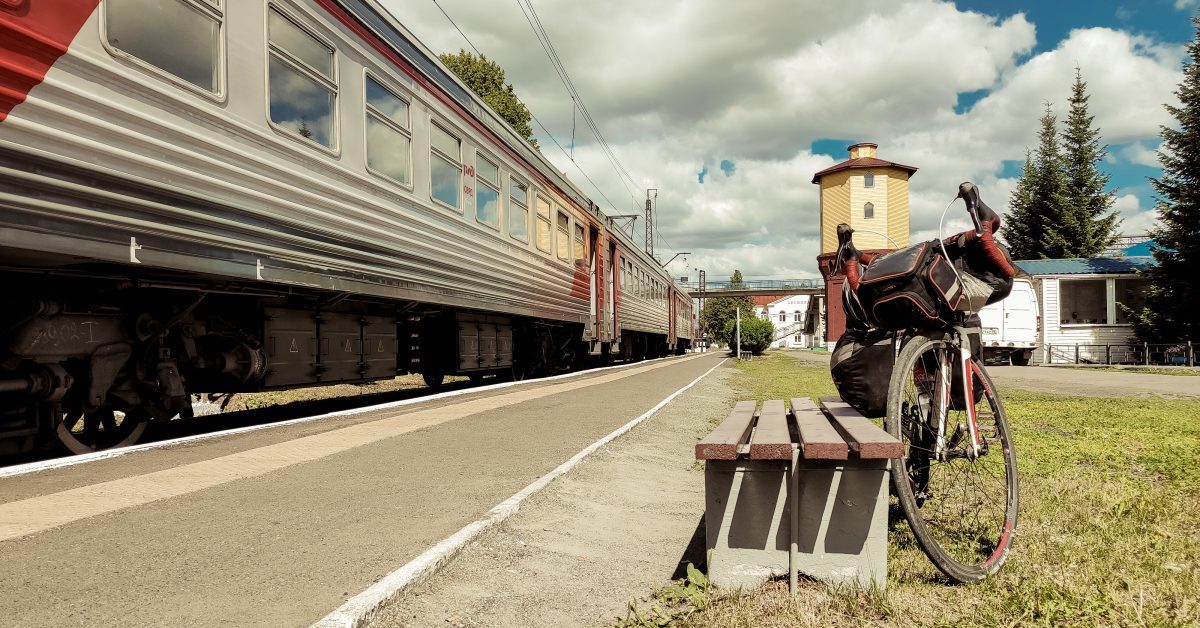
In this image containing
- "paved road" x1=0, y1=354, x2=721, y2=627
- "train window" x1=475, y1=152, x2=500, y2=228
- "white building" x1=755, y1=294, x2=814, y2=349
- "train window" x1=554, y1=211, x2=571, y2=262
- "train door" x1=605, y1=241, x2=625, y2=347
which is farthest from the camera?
"white building" x1=755, y1=294, x2=814, y2=349

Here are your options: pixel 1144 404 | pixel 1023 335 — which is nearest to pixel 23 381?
pixel 1144 404

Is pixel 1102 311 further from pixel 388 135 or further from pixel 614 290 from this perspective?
pixel 388 135

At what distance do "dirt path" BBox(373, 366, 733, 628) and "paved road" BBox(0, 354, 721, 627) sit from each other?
229 millimetres

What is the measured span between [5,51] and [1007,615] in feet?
16.8

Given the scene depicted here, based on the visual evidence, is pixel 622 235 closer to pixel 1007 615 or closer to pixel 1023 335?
pixel 1023 335

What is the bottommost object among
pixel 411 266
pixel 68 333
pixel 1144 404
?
pixel 1144 404

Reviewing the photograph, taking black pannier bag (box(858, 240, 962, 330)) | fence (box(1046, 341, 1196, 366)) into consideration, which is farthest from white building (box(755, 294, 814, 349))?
black pannier bag (box(858, 240, 962, 330))

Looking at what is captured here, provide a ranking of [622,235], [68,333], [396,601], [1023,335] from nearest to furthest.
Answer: [396,601], [68,333], [622,235], [1023,335]

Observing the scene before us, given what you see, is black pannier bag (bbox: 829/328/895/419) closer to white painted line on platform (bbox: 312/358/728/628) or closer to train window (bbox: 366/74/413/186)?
white painted line on platform (bbox: 312/358/728/628)

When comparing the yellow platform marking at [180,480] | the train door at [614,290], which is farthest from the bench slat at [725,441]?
the train door at [614,290]

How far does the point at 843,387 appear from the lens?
360 cm

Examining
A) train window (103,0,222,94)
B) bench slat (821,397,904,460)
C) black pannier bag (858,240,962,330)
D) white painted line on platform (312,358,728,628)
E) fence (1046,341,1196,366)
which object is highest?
train window (103,0,222,94)

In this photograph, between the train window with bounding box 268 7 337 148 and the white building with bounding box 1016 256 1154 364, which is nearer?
the train window with bounding box 268 7 337 148

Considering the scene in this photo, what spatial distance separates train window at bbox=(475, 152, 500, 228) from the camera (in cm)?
A: 1016
